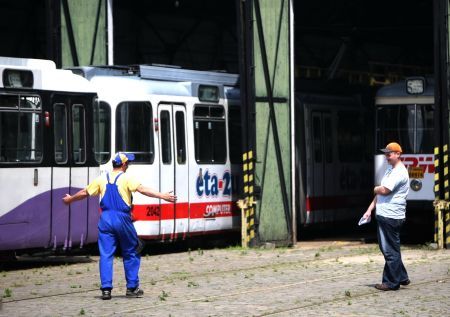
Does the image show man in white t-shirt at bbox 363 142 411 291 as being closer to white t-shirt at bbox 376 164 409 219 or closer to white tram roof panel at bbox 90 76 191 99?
white t-shirt at bbox 376 164 409 219

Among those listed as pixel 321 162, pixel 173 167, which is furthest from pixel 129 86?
pixel 321 162

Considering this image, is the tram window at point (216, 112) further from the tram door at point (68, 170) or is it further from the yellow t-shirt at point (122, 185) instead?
the yellow t-shirt at point (122, 185)

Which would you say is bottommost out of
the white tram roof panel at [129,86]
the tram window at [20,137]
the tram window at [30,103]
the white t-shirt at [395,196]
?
the white t-shirt at [395,196]

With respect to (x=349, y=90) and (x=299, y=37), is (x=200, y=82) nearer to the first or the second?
(x=349, y=90)

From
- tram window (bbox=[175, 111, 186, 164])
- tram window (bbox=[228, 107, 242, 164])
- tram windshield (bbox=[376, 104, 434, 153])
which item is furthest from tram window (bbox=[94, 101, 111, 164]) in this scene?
tram windshield (bbox=[376, 104, 434, 153])

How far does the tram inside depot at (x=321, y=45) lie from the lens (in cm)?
2758

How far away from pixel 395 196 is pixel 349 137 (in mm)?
12964

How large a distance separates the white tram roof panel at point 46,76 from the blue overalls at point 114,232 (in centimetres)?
473

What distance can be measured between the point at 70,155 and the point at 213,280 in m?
3.95

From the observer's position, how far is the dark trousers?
15.3m

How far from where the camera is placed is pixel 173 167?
2216cm

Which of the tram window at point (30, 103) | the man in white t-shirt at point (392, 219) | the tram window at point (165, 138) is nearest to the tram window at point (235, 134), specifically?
the tram window at point (165, 138)

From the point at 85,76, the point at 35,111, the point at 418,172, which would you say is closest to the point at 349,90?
the point at 418,172

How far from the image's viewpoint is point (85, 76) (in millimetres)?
21500
